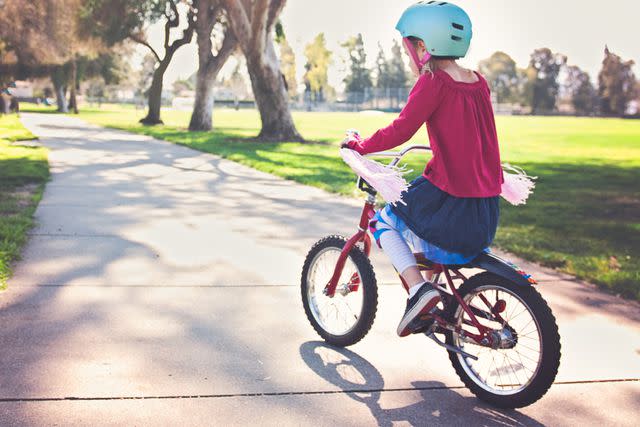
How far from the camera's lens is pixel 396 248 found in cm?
359

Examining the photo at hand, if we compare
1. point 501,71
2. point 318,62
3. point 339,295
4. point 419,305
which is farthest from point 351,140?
point 501,71

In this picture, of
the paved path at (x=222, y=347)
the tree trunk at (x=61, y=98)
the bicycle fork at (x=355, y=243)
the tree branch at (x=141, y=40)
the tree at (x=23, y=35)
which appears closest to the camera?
the paved path at (x=222, y=347)

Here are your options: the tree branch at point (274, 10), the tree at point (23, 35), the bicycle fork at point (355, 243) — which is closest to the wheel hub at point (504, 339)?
the bicycle fork at point (355, 243)

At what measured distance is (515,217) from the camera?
8844mm

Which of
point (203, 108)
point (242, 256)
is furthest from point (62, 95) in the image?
point (242, 256)

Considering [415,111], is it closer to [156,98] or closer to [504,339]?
[504,339]

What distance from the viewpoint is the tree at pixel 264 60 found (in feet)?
60.2

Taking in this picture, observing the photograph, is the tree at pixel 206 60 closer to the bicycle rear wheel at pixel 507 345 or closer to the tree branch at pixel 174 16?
the tree branch at pixel 174 16

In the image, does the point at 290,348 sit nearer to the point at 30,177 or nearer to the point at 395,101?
the point at 30,177

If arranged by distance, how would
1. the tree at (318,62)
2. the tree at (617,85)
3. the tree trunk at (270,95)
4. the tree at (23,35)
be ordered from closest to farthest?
the tree trunk at (270,95) → the tree at (23,35) → the tree at (617,85) → the tree at (318,62)

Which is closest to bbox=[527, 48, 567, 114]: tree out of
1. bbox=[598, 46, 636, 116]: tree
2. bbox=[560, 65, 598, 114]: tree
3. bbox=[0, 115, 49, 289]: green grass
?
bbox=[560, 65, 598, 114]: tree

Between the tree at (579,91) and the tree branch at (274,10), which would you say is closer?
the tree branch at (274,10)

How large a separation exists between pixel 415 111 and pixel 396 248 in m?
0.74

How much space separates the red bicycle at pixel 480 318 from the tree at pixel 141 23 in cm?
3008
